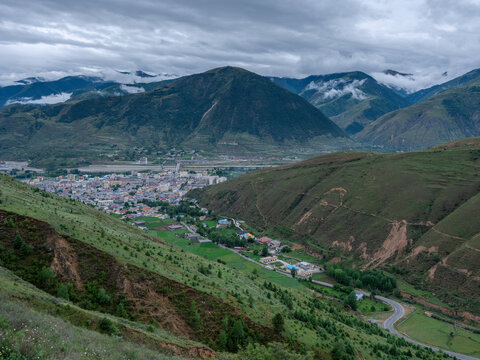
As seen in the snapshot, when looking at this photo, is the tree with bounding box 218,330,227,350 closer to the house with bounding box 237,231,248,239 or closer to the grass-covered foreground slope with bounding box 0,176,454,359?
the grass-covered foreground slope with bounding box 0,176,454,359

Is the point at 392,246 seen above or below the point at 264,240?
above

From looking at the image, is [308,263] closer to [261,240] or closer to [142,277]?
[261,240]

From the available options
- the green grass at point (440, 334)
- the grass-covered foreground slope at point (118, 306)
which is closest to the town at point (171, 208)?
the green grass at point (440, 334)

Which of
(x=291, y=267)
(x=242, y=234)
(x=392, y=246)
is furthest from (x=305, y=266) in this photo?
(x=242, y=234)

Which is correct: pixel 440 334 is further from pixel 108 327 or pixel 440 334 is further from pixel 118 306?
pixel 108 327

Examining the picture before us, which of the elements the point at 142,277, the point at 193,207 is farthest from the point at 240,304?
the point at 193,207

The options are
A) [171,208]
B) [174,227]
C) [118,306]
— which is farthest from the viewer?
[171,208]
